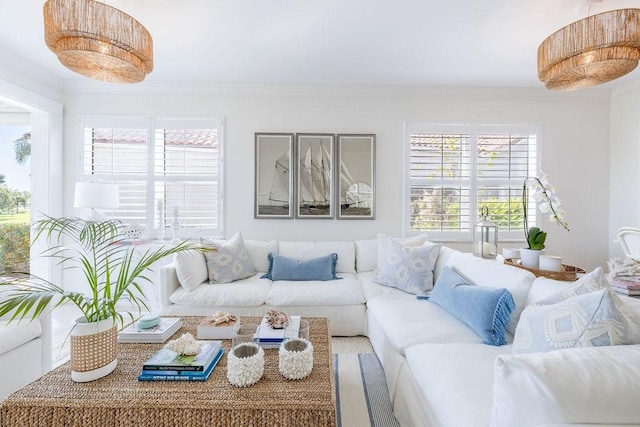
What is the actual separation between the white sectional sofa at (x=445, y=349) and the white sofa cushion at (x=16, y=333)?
885mm

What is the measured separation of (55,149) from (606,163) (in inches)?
258

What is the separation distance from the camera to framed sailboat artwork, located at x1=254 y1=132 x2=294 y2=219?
11.9 ft

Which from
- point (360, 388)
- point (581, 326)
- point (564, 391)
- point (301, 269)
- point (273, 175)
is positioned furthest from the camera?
point (273, 175)

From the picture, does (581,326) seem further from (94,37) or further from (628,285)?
(94,37)

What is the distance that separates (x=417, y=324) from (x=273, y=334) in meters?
0.87

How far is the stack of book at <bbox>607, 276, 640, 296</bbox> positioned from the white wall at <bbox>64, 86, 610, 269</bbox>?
188 cm

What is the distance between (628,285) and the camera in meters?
1.85

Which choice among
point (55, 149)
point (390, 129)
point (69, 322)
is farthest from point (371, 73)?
point (69, 322)

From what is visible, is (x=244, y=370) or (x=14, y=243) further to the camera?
(x=14, y=243)

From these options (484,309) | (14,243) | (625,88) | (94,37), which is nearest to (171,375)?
(484,309)

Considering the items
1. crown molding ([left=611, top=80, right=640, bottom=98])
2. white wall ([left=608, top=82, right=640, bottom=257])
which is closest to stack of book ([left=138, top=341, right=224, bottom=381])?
white wall ([left=608, top=82, right=640, bottom=257])

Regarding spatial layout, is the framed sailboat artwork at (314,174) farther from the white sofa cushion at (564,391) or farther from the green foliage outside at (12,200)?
the green foliage outside at (12,200)

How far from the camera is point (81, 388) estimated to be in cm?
123

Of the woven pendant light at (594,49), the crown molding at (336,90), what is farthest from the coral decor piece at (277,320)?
the crown molding at (336,90)
